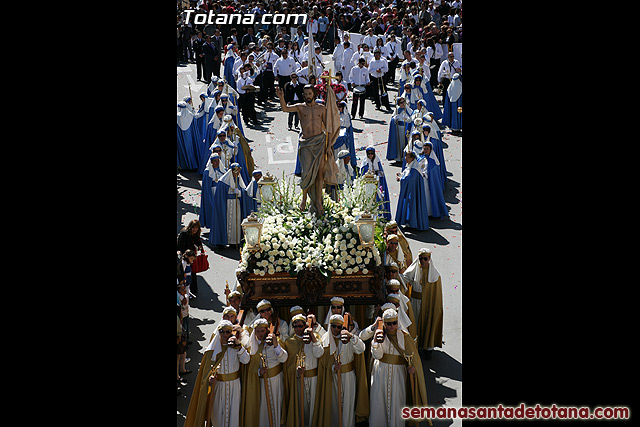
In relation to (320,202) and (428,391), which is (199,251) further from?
(428,391)

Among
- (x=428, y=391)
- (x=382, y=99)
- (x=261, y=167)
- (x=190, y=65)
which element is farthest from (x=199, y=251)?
(x=190, y=65)

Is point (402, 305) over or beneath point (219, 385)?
over

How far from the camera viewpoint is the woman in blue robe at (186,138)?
1953 centimetres

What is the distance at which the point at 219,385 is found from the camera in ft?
30.4

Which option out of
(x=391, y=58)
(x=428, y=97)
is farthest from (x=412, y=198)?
(x=391, y=58)

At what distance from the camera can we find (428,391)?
35.0 ft

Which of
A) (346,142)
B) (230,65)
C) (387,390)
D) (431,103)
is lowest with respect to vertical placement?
(387,390)

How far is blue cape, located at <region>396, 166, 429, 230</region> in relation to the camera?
1593 cm

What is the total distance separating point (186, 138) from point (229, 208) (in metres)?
5.21

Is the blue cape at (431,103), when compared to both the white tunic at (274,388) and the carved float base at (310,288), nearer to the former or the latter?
the carved float base at (310,288)

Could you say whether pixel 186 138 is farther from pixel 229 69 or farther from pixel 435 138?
pixel 229 69

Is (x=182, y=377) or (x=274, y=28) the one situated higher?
(x=274, y=28)
